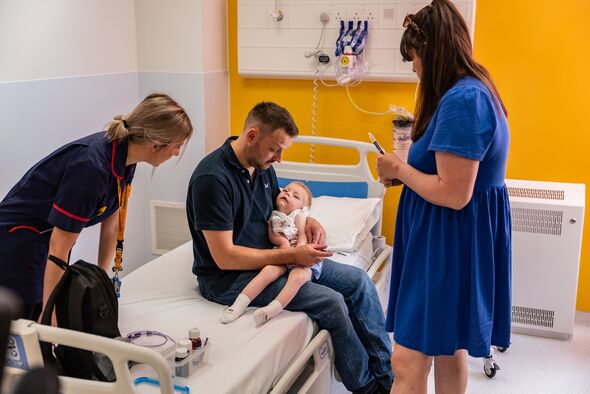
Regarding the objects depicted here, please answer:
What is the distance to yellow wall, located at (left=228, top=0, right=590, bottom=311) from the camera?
3547mm

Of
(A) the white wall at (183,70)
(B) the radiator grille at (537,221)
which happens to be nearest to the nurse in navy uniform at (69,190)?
(A) the white wall at (183,70)

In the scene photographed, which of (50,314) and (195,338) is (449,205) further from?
(50,314)

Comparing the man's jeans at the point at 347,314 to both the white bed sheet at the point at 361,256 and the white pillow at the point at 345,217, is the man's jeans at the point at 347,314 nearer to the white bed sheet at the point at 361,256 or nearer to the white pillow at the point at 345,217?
the white bed sheet at the point at 361,256

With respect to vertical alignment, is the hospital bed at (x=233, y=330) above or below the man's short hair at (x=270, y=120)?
below

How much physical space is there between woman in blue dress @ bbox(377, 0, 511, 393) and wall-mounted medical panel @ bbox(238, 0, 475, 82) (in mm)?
1610

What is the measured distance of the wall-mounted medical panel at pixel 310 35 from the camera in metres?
3.67

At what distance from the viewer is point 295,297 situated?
2.58m

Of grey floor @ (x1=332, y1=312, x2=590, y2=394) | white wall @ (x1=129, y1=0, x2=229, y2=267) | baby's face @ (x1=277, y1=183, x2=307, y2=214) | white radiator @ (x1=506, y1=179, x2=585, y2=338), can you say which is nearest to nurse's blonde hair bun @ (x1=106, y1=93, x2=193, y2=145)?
Result: baby's face @ (x1=277, y1=183, x2=307, y2=214)

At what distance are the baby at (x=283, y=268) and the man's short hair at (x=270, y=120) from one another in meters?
0.44

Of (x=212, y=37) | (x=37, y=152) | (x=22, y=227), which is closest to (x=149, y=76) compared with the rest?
(x=212, y=37)

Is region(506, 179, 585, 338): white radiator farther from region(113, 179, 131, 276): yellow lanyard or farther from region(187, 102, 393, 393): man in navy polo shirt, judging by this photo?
region(113, 179, 131, 276): yellow lanyard

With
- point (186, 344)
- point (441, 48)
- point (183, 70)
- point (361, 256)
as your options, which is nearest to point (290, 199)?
point (361, 256)

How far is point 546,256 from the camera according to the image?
345 centimetres

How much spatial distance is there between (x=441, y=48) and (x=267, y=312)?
3.65ft
